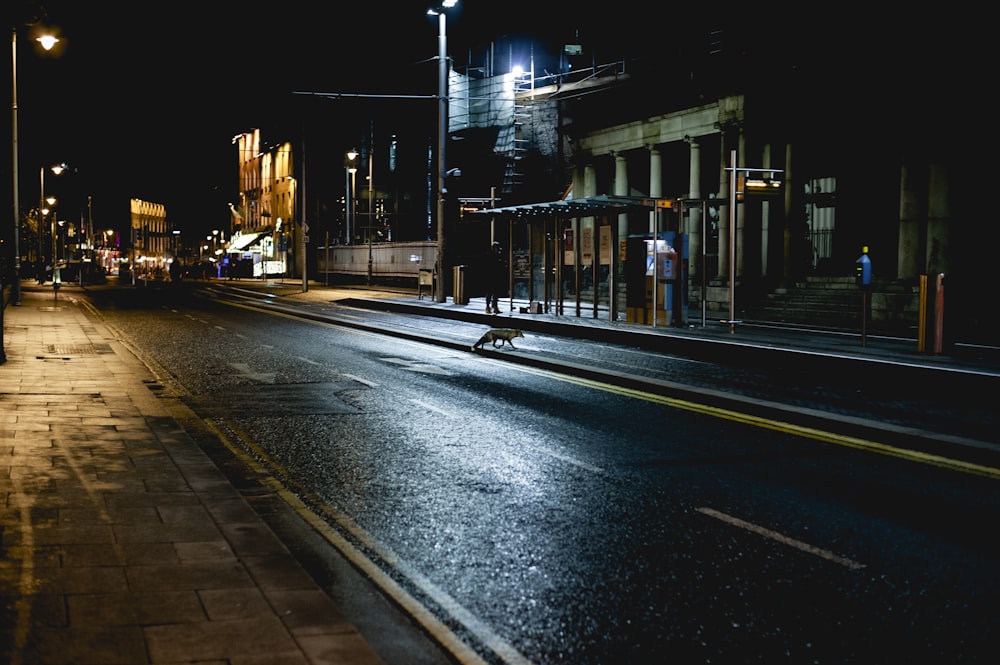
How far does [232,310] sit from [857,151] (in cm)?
1981

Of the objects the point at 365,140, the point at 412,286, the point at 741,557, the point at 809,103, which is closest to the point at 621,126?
the point at 809,103

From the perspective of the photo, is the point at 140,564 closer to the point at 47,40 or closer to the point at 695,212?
the point at 47,40

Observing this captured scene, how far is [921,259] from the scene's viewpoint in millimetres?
24062

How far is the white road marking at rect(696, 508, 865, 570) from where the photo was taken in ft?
18.2

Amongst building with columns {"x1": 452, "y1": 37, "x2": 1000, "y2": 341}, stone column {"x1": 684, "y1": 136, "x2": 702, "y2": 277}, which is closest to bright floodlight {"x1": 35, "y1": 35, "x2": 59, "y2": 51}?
building with columns {"x1": 452, "y1": 37, "x2": 1000, "y2": 341}

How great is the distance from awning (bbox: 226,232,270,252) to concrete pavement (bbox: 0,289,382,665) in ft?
260

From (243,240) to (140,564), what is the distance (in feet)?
292

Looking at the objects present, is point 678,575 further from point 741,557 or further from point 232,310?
point 232,310

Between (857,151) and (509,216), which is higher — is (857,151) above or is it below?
above

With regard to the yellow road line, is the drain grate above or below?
above

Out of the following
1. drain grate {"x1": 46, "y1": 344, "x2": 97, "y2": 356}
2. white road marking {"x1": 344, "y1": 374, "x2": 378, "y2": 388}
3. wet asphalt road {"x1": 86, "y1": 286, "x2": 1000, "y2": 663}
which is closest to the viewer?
wet asphalt road {"x1": 86, "y1": 286, "x2": 1000, "y2": 663}

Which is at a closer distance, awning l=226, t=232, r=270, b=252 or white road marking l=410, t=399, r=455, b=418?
white road marking l=410, t=399, r=455, b=418

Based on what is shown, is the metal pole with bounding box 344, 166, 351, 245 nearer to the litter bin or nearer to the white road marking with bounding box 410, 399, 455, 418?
the litter bin

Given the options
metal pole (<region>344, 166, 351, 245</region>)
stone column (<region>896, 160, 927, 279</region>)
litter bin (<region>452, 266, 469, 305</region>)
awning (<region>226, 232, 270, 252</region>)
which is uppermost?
metal pole (<region>344, 166, 351, 245</region>)
